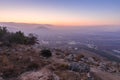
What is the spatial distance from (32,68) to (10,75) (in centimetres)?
223

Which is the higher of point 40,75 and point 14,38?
point 14,38

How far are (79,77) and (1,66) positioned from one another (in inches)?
266

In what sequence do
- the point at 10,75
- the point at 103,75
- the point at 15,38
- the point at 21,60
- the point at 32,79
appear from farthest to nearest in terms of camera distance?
1. the point at 15,38
2. the point at 21,60
3. the point at 103,75
4. the point at 10,75
5. the point at 32,79

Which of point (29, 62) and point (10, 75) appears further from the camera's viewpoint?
point (29, 62)

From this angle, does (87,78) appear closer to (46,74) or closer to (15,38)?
(46,74)

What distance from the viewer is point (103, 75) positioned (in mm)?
19391

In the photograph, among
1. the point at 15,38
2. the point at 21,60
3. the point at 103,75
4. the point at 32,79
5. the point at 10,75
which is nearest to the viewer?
the point at 32,79

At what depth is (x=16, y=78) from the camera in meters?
17.7

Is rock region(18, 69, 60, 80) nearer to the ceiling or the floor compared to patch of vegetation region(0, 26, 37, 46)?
nearer to the floor

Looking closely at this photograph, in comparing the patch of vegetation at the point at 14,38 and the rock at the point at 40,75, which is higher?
the patch of vegetation at the point at 14,38

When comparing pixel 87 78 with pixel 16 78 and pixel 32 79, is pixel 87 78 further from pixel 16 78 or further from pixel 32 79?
pixel 16 78

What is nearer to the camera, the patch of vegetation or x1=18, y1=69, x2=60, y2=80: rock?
x1=18, y1=69, x2=60, y2=80: rock

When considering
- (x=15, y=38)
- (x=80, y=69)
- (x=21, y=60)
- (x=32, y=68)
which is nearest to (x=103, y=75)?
(x=80, y=69)

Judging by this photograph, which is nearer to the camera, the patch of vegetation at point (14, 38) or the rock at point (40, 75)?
the rock at point (40, 75)
